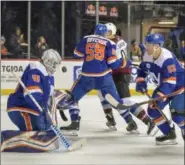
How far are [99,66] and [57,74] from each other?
3526 mm

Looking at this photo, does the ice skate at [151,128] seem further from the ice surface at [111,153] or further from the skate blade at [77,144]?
the skate blade at [77,144]

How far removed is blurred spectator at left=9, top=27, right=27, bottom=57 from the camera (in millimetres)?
8178

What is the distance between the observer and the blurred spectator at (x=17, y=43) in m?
8.18

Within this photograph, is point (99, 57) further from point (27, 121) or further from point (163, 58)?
point (27, 121)

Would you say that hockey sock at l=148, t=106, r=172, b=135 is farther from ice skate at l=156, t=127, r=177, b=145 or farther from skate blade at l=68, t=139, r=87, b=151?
skate blade at l=68, t=139, r=87, b=151

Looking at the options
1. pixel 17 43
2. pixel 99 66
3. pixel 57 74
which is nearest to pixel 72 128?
pixel 99 66

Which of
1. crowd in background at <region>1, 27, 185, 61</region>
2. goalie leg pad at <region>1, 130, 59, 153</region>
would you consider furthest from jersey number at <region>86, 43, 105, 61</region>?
crowd in background at <region>1, 27, 185, 61</region>

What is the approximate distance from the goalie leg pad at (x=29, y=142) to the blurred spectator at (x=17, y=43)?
462 centimetres

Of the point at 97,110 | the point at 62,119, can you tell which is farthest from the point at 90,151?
the point at 97,110

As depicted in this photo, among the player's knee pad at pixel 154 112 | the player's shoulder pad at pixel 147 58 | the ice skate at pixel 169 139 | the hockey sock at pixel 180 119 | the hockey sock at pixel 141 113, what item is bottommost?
the ice skate at pixel 169 139

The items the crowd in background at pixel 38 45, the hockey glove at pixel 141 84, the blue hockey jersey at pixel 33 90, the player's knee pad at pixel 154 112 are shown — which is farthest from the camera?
the crowd in background at pixel 38 45

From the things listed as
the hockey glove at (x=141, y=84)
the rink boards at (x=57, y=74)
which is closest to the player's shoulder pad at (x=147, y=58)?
the hockey glove at (x=141, y=84)

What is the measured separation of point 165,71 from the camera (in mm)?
3709

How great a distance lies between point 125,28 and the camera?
888 centimetres
